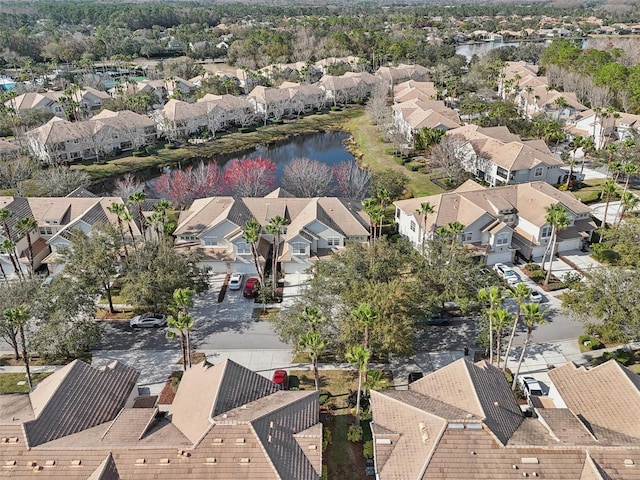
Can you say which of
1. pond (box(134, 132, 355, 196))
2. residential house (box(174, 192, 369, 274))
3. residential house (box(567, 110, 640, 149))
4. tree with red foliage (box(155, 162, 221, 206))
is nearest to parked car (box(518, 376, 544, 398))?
residential house (box(174, 192, 369, 274))

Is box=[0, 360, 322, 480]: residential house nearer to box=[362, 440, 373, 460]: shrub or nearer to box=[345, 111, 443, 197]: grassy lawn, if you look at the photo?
box=[362, 440, 373, 460]: shrub

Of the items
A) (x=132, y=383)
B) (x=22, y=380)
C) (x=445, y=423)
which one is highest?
(x=445, y=423)

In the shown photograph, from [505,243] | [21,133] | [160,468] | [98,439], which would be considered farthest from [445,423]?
[21,133]

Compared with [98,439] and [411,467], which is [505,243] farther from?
[98,439]

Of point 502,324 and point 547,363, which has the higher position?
point 502,324

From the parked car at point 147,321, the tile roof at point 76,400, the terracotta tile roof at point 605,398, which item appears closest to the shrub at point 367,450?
the terracotta tile roof at point 605,398

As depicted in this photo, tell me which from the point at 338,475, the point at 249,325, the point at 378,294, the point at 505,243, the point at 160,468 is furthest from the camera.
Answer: the point at 505,243

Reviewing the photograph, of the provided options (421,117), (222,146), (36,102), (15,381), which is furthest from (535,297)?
(36,102)
